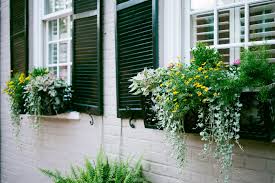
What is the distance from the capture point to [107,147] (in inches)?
169

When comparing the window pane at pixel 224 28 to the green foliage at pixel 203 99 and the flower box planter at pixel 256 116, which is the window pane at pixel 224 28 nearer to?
the green foliage at pixel 203 99

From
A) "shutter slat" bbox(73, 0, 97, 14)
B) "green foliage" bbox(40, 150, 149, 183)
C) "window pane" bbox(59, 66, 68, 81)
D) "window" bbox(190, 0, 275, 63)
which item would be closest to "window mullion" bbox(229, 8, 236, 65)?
"window" bbox(190, 0, 275, 63)

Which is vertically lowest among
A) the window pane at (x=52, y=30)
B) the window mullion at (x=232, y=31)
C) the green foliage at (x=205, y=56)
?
the green foliage at (x=205, y=56)

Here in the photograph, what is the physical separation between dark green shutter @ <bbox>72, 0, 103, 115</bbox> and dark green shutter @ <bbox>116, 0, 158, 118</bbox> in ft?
1.17

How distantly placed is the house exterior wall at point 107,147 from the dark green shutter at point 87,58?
8 centimetres

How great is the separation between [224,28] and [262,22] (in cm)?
32

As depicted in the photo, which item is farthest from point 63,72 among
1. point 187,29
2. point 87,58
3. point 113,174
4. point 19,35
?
point 187,29

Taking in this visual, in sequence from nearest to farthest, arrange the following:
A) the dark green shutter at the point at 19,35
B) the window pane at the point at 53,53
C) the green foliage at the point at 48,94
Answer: the green foliage at the point at 48,94, the window pane at the point at 53,53, the dark green shutter at the point at 19,35

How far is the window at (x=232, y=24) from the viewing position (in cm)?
295

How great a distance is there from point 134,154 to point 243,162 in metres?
1.27

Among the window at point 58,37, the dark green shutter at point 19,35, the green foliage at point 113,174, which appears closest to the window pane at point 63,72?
the window at point 58,37

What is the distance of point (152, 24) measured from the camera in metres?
3.55

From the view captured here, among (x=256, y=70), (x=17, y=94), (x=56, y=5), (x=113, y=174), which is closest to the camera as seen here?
(x=256, y=70)

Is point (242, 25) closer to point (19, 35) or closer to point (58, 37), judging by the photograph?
point (58, 37)
